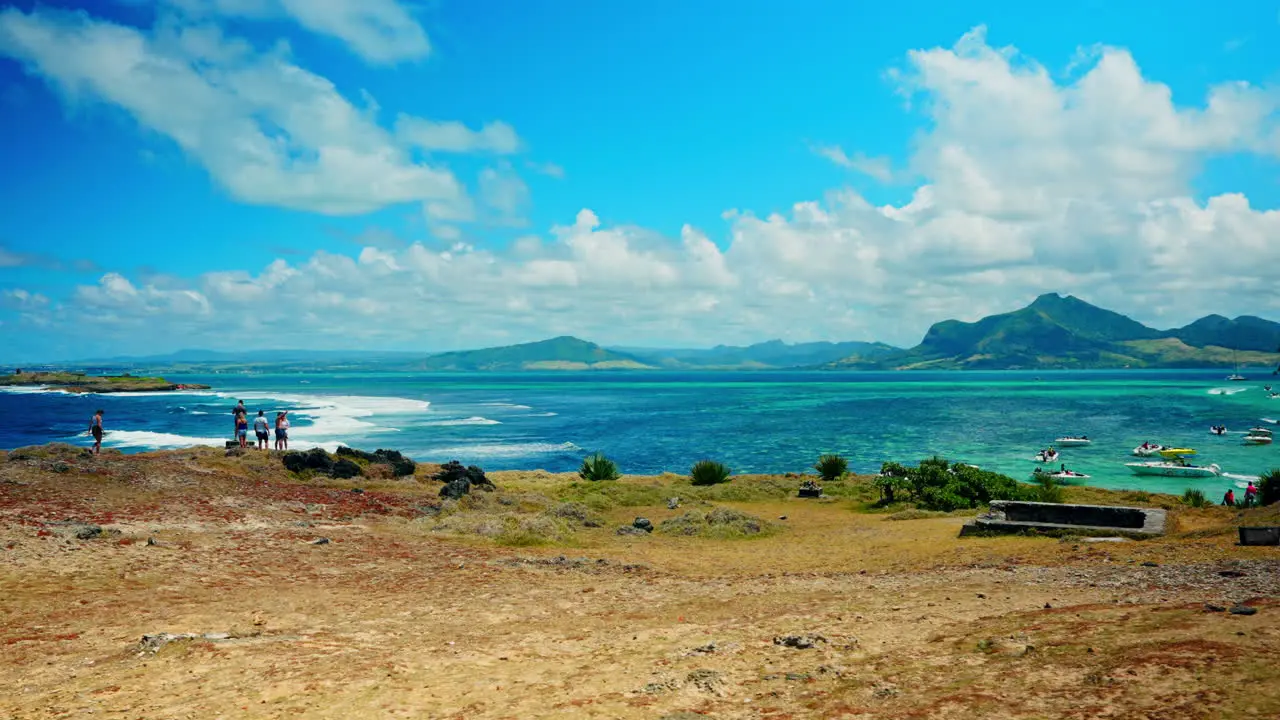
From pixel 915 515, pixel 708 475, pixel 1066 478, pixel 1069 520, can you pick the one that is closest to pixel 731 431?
pixel 1066 478

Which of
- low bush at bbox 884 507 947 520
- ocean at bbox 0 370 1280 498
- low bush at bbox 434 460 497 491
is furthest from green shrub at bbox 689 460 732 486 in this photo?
ocean at bbox 0 370 1280 498

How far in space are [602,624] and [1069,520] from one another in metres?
15.2

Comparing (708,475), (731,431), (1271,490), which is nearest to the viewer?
(1271,490)

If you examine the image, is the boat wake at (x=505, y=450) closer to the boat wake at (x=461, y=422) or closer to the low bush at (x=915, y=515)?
the boat wake at (x=461, y=422)

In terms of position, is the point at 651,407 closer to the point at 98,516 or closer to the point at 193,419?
the point at 193,419

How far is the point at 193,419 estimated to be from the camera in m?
84.0

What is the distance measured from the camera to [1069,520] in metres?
19.7

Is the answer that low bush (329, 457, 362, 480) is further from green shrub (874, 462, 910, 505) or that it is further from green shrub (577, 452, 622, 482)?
green shrub (874, 462, 910, 505)

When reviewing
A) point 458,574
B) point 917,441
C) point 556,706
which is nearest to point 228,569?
point 458,574

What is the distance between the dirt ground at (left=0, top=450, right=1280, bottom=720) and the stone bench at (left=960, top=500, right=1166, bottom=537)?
778 mm

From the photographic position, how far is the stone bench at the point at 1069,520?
57.4 ft

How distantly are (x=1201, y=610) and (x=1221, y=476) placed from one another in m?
44.5

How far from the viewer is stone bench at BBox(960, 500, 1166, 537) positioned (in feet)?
57.4

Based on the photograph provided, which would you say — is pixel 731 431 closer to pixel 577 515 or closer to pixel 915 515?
pixel 915 515
